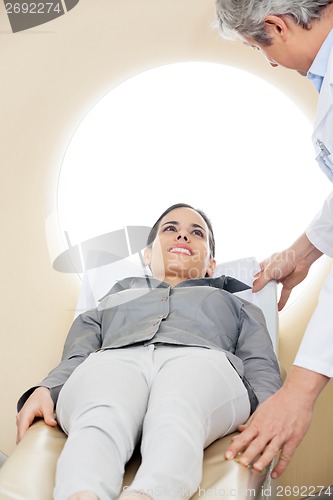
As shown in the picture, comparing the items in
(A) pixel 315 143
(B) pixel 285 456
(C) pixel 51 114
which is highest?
(C) pixel 51 114

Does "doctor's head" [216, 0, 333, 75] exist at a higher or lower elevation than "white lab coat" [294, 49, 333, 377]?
higher

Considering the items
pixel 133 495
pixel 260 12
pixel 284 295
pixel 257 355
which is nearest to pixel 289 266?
pixel 284 295

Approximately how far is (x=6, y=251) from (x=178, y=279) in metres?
0.63

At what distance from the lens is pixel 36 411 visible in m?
1.60

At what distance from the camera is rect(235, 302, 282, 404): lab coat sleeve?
1.68 meters

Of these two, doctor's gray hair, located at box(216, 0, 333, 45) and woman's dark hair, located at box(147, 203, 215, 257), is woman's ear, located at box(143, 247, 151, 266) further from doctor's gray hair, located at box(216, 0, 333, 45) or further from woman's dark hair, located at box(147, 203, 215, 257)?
doctor's gray hair, located at box(216, 0, 333, 45)

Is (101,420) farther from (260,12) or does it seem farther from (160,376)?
(260,12)

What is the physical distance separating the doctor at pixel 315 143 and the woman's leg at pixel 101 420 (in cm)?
21

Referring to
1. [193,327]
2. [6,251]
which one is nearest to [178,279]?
[193,327]

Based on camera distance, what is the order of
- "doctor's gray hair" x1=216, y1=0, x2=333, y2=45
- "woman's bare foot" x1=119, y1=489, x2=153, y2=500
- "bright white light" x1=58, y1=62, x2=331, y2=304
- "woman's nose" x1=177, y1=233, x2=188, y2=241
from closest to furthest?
"woman's bare foot" x1=119, y1=489, x2=153, y2=500
"doctor's gray hair" x1=216, y1=0, x2=333, y2=45
"woman's nose" x1=177, y1=233, x2=188, y2=241
"bright white light" x1=58, y1=62, x2=331, y2=304

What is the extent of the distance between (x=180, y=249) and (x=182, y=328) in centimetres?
41

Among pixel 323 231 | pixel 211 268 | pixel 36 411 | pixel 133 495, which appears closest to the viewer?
pixel 133 495

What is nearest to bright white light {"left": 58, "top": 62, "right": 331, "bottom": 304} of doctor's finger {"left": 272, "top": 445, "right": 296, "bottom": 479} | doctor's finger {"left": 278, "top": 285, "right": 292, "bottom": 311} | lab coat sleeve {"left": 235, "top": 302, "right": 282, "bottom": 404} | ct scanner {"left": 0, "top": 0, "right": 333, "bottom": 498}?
ct scanner {"left": 0, "top": 0, "right": 333, "bottom": 498}

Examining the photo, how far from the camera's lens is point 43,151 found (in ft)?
7.68
